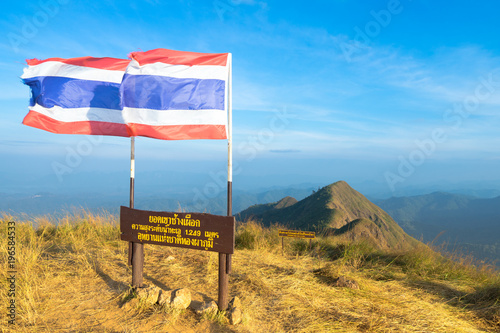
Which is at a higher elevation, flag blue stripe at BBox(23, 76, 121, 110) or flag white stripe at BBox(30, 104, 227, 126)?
flag blue stripe at BBox(23, 76, 121, 110)

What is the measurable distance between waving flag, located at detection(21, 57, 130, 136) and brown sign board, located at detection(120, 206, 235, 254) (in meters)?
1.70

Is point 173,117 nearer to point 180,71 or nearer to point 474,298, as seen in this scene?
point 180,71

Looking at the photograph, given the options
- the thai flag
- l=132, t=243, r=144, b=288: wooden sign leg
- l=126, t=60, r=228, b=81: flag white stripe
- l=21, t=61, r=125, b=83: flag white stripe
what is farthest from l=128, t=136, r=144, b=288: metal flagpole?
l=21, t=61, r=125, b=83: flag white stripe

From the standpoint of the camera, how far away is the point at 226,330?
14.1 feet

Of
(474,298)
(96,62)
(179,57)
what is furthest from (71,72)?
(474,298)

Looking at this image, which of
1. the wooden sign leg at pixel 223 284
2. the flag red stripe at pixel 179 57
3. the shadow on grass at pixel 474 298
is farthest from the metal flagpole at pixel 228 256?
the shadow on grass at pixel 474 298

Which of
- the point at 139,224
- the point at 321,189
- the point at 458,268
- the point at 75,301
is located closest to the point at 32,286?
the point at 75,301

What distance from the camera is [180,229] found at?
497 cm

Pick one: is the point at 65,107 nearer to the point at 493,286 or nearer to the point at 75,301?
the point at 75,301

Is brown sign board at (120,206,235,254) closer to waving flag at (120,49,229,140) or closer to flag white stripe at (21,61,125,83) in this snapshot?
waving flag at (120,49,229,140)

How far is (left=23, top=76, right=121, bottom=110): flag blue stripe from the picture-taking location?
19.1 ft

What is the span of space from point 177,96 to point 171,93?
0.39 ft

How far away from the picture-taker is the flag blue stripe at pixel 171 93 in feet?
16.6

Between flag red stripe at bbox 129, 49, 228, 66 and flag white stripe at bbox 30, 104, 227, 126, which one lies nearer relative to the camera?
flag white stripe at bbox 30, 104, 227, 126
